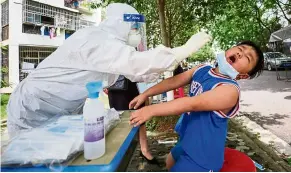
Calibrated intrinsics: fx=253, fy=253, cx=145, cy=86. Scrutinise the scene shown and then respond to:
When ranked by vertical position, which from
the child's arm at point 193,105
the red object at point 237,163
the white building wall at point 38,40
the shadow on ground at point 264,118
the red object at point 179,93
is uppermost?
the white building wall at point 38,40

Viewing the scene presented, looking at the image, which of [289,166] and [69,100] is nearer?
[69,100]

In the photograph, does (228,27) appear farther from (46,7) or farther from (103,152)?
(103,152)

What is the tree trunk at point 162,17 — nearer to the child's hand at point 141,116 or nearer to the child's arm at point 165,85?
the child's arm at point 165,85

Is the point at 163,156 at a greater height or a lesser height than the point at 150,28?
lesser

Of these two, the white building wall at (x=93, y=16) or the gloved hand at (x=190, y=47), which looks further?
the white building wall at (x=93, y=16)

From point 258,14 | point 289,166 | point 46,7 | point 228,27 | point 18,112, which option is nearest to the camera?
point 18,112

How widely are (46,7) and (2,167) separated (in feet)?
54.9

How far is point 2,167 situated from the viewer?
94 centimetres

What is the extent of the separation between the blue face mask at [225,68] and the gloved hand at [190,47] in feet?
0.48

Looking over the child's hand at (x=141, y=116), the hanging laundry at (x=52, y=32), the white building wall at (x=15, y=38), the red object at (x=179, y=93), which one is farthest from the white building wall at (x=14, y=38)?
the child's hand at (x=141, y=116)

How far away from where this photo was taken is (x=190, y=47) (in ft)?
4.84

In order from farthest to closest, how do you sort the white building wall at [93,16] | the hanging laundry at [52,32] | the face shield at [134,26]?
the white building wall at [93,16]
the hanging laundry at [52,32]
the face shield at [134,26]

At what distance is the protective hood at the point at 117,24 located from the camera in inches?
70.2

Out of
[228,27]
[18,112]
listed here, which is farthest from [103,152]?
[228,27]
